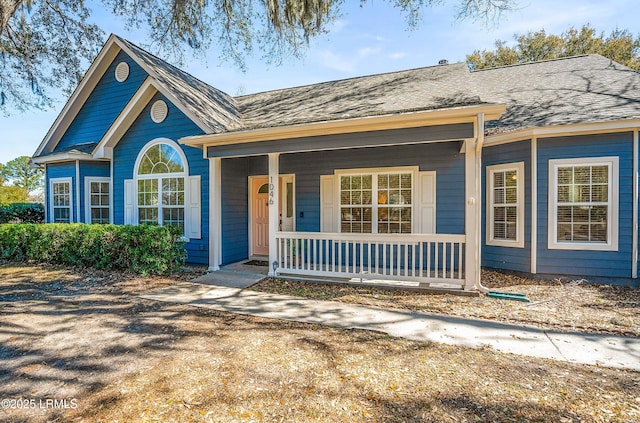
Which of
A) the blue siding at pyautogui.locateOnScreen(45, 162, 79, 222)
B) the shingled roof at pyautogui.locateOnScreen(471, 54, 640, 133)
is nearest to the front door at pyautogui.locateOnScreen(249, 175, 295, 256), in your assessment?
the blue siding at pyautogui.locateOnScreen(45, 162, 79, 222)

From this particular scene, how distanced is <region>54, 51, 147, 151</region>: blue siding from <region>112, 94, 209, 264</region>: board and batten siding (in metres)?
1.97

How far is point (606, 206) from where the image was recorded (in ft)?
21.0

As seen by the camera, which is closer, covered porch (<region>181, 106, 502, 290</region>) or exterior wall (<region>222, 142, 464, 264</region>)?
covered porch (<region>181, 106, 502, 290</region>)

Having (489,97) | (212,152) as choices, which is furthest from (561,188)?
(212,152)

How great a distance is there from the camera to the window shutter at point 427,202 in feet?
25.0

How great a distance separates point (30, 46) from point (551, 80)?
57.9 feet

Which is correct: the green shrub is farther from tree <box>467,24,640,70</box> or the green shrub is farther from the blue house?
tree <box>467,24,640,70</box>

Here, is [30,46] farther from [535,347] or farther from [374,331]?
[535,347]

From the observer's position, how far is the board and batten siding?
813cm

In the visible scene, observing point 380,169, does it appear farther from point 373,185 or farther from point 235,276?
point 235,276

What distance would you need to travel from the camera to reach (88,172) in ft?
32.0

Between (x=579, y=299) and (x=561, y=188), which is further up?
(x=561, y=188)

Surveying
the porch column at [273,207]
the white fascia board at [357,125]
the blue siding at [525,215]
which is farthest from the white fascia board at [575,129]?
the porch column at [273,207]

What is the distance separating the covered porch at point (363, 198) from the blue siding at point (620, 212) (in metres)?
1.57
